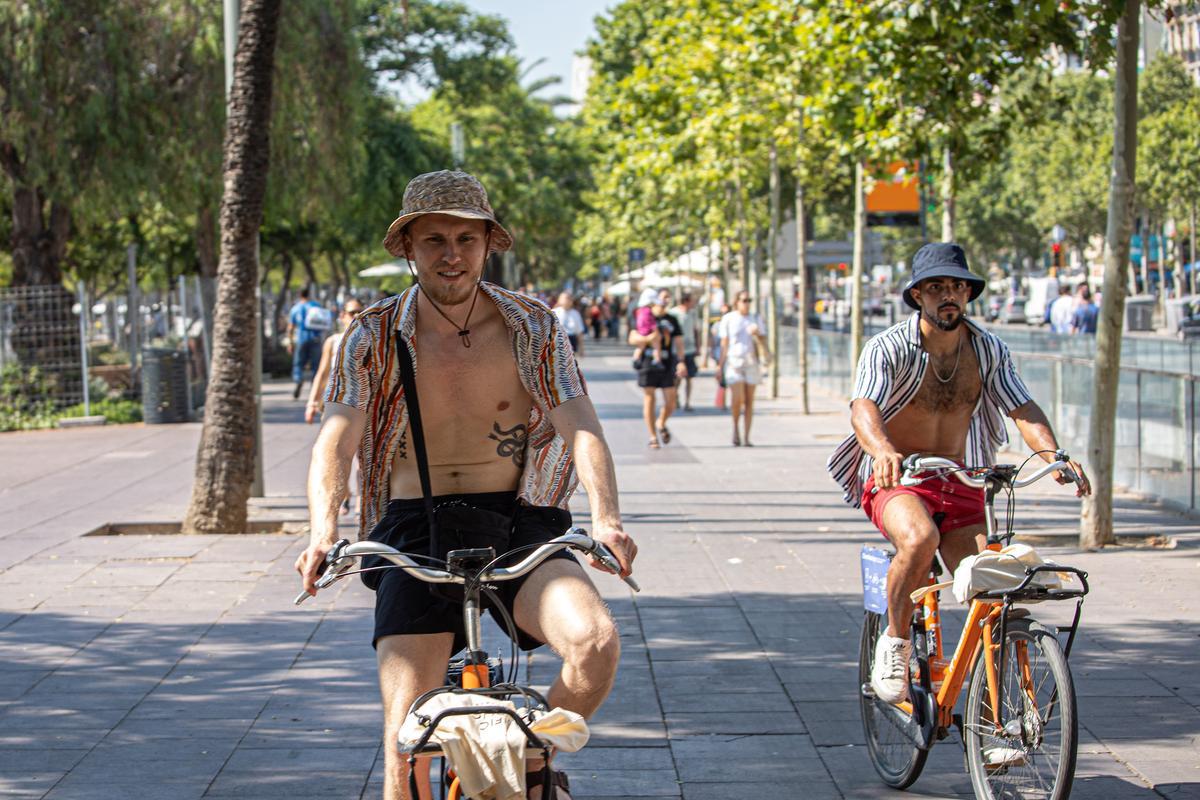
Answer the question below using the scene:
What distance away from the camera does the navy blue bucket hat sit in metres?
5.18

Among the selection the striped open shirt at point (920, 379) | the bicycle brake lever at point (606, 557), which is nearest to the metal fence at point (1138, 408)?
the striped open shirt at point (920, 379)

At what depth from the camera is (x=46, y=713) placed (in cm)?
631

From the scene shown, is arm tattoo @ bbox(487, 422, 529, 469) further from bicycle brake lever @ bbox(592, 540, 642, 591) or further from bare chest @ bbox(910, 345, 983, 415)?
bare chest @ bbox(910, 345, 983, 415)

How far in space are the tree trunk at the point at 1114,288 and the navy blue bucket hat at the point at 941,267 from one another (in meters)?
5.28

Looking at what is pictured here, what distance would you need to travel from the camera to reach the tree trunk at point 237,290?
445 inches

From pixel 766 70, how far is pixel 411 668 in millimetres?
16643

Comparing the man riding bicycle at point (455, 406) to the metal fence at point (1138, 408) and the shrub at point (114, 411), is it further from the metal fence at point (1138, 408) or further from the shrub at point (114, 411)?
the shrub at point (114, 411)

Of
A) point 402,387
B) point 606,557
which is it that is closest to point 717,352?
point 402,387

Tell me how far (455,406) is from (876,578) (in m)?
1.84

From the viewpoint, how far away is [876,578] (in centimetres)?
523

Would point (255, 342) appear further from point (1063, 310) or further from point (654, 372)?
point (1063, 310)

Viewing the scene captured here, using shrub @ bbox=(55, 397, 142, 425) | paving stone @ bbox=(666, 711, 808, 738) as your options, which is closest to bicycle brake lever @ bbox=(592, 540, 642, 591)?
paving stone @ bbox=(666, 711, 808, 738)

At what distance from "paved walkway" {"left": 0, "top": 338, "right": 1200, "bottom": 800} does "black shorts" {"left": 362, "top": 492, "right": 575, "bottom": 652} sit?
1529 millimetres

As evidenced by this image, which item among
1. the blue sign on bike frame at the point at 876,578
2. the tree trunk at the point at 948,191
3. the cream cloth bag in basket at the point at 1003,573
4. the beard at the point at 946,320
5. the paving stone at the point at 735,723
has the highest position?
the tree trunk at the point at 948,191
